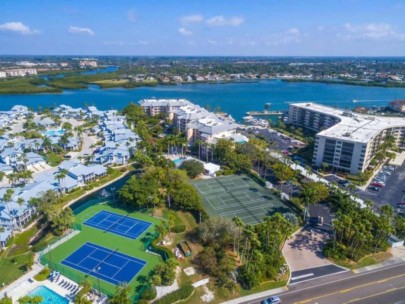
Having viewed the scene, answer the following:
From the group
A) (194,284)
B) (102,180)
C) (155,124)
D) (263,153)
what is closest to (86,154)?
(102,180)

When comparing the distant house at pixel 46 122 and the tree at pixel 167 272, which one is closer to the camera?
the tree at pixel 167 272

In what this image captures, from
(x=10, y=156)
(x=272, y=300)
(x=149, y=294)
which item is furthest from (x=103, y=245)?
(x=10, y=156)

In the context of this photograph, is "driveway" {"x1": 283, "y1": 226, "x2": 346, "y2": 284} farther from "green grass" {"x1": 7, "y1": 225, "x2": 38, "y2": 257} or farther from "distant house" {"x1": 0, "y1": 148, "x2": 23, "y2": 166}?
"distant house" {"x1": 0, "y1": 148, "x2": 23, "y2": 166}

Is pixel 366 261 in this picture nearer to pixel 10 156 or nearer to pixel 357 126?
pixel 357 126

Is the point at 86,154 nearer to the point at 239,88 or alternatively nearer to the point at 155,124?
the point at 155,124

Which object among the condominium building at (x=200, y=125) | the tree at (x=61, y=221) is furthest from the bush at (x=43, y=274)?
the condominium building at (x=200, y=125)

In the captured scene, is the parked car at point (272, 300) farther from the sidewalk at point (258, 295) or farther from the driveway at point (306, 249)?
the driveway at point (306, 249)
